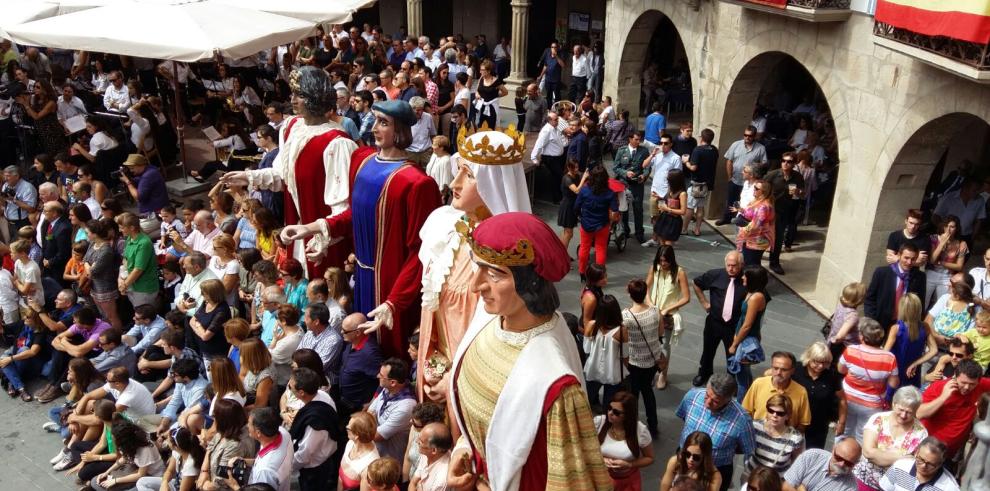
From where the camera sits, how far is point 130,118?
1131cm

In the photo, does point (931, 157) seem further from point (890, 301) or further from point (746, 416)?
point (746, 416)

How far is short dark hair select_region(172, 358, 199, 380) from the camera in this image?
6500 mm

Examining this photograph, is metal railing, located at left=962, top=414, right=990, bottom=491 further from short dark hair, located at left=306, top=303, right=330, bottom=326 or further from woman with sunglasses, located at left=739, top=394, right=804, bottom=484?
short dark hair, located at left=306, top=303, right=330, bottom=326

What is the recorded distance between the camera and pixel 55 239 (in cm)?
855

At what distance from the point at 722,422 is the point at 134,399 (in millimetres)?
4250

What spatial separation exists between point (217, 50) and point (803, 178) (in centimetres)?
720

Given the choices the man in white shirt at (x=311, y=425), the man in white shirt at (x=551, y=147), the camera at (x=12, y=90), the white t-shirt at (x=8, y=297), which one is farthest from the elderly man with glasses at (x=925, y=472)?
the camera at (x=12, y=90)

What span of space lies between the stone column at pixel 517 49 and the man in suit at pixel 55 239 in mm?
11262

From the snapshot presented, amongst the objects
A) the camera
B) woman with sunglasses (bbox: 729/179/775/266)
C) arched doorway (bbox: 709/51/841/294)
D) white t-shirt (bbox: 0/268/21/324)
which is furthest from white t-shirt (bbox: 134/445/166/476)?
the camera

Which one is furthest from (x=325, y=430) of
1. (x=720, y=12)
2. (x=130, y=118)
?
(x=720, y=12)

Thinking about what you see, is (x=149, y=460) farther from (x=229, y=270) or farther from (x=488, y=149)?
(x=488, y=149)

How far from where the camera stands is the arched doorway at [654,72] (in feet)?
50.5

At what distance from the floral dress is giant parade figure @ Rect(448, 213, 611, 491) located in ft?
8.75

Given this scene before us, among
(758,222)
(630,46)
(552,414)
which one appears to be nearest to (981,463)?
(552,414)
